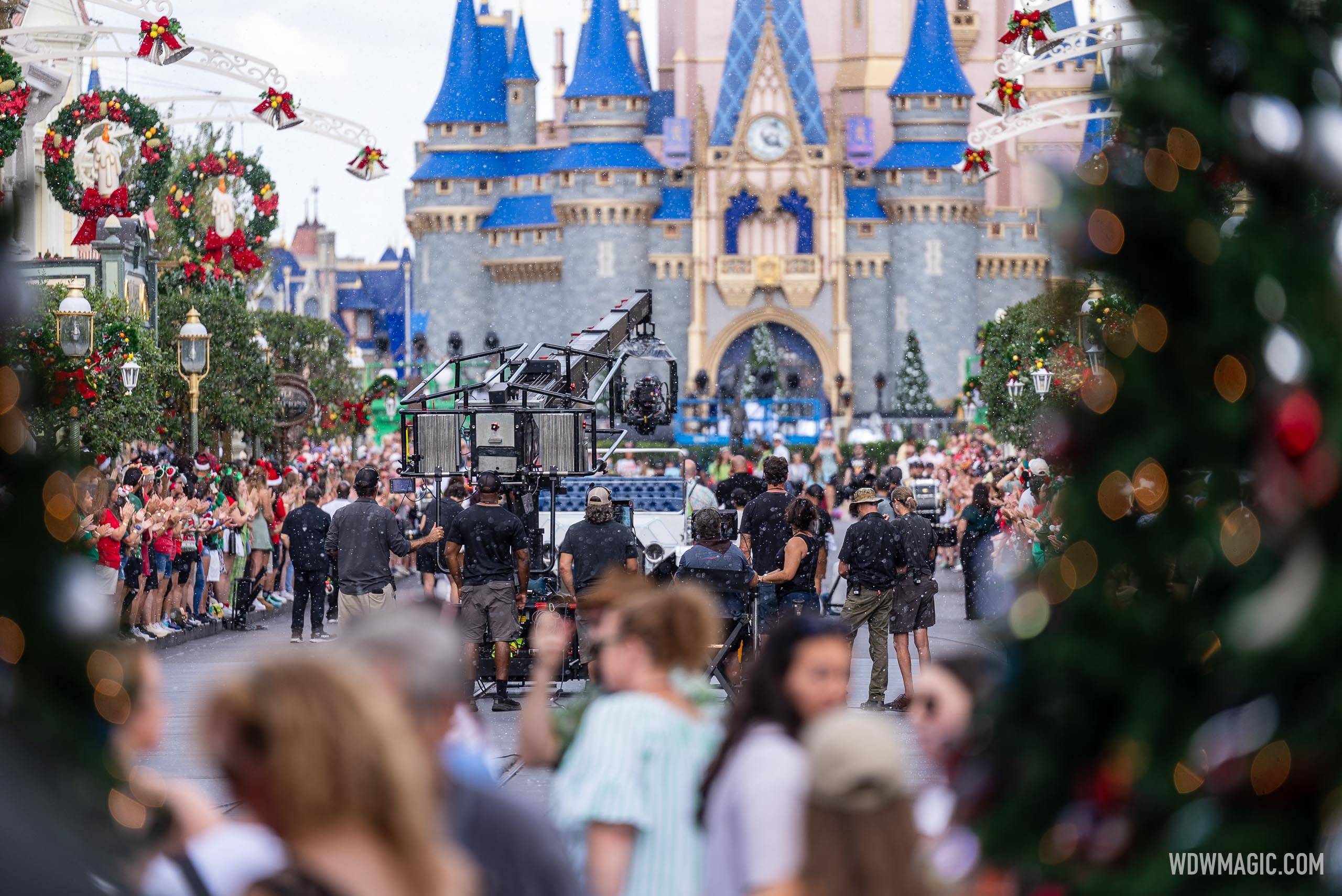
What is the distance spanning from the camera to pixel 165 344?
27312 millimetres

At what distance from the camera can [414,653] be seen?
3.08m

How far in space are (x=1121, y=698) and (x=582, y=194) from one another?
68173 millimetres

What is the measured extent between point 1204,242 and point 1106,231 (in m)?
0.15

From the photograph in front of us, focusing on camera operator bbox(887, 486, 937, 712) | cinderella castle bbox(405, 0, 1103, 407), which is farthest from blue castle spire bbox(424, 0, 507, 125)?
camera operator bbox(887, 486, 937, 712)

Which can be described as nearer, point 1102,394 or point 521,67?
point 1102,394

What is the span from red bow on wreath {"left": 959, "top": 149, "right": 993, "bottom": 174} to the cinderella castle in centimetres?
4882

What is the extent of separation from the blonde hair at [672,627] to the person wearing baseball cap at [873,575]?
7.63 meters

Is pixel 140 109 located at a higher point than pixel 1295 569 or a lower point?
higher

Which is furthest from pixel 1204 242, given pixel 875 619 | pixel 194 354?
pixel 194 354

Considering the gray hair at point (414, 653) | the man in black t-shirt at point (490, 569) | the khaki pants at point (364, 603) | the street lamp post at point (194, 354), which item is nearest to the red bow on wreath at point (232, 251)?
the street lamp post at point (194, 354)

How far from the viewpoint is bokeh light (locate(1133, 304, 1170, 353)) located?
2756 millimetres

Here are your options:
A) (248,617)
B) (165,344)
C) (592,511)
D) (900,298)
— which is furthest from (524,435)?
(900,298)

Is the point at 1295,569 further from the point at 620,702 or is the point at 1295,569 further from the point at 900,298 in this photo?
the point at 900,298

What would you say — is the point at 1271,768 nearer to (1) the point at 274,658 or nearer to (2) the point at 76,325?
(1) the point at 274,658
